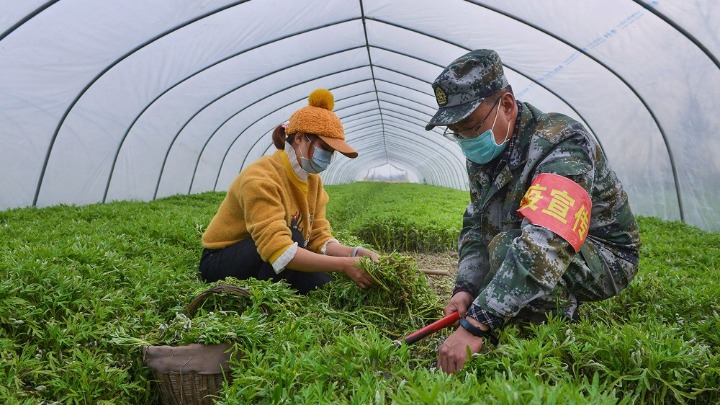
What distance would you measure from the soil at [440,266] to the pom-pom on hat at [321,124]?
1796 millimetres

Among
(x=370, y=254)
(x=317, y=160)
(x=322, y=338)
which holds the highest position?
(x=317, y=160)

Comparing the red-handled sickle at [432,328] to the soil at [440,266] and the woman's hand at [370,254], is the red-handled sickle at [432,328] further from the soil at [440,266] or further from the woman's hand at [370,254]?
the soil at [440,266]

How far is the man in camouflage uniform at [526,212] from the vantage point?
2.32 m

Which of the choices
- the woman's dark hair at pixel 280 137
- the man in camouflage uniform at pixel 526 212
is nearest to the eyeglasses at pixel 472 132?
the man in camouflage uniform at pixel 526 212

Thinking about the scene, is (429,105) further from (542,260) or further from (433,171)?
(433,171)

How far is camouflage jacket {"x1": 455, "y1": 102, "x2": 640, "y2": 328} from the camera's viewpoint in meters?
2.32

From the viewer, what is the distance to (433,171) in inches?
1382

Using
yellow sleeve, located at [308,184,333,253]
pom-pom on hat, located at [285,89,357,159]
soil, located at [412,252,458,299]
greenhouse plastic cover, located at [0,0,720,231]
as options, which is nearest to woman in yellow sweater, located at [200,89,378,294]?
pom-pom on hat, located at [285,89,357,159]

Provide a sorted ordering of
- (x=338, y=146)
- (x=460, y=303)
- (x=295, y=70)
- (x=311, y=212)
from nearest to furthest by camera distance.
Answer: (x=460, y=303), (x=338, y=146), (x=311, y=212), (x=295, y=70)

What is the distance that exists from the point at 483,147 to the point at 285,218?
1.63 meters

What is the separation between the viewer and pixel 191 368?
2.49 m

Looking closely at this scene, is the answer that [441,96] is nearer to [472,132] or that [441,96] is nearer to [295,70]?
[472,132]

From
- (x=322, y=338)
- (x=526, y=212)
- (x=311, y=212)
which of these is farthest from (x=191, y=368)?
(x=311, y=212)

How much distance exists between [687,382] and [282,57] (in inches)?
408
